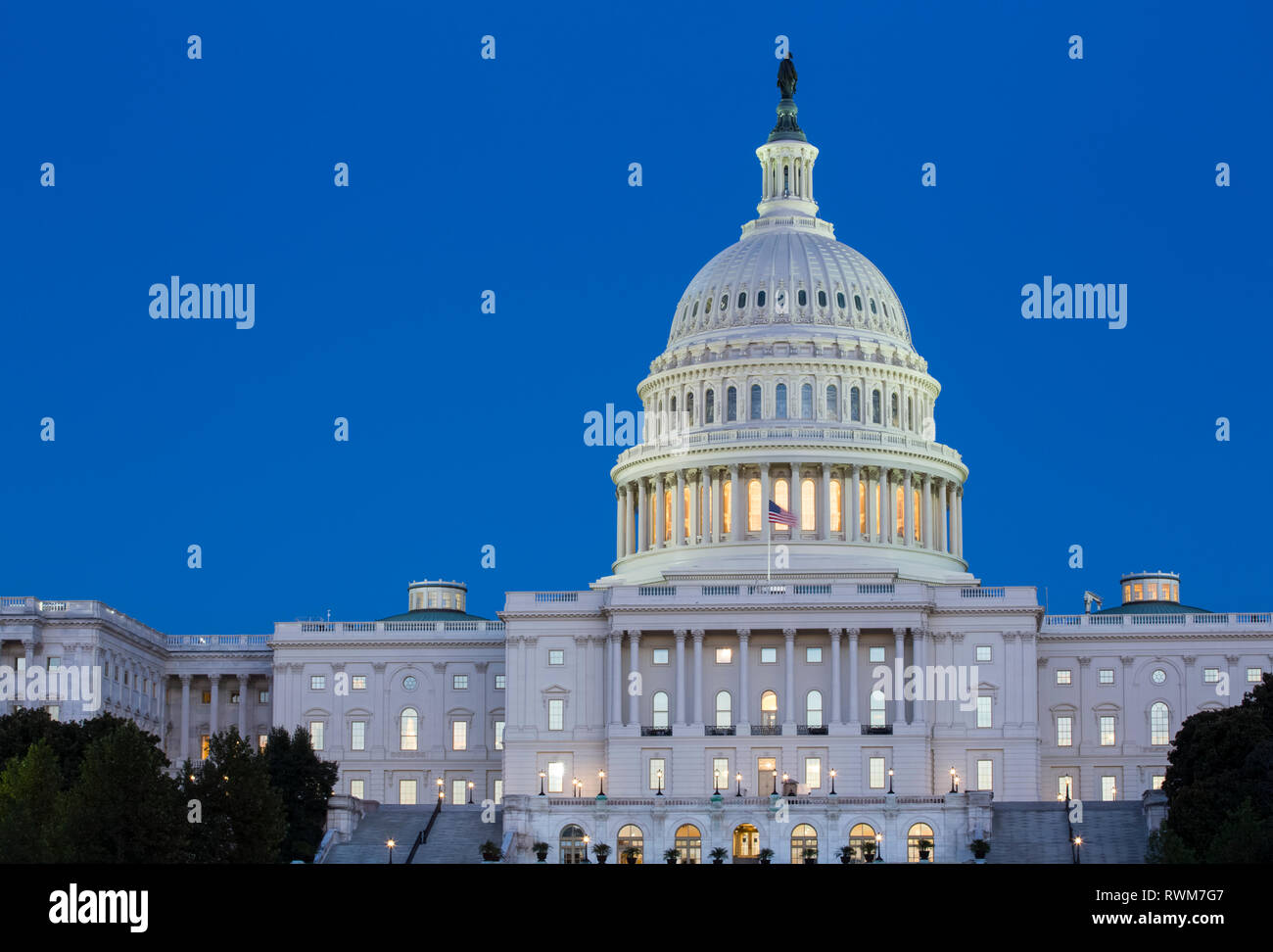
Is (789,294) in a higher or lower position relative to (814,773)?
higher

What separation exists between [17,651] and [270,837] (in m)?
53.1

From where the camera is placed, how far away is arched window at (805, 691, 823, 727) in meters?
144

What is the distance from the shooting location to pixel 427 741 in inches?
6220

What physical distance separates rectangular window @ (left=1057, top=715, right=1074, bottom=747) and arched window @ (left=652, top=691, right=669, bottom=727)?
24.9 metres

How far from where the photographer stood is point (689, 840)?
125m

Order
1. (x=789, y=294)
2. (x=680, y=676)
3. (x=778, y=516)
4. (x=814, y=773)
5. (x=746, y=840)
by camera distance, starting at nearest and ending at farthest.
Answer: (x=746, y=840) → (x=814, y=773) → (x=680, y=676) → (x=778, y=516) → (x=789, y=294)

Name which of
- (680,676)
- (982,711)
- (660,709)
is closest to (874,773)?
(982,711)

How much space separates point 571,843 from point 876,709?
83.9 feet

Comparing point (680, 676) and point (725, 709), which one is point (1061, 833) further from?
point (680, 676)

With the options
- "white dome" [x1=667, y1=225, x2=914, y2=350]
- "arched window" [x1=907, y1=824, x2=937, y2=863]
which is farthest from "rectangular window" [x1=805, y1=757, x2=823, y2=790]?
"white dome" [x1=667, y1=225, x2=914, y2=350]

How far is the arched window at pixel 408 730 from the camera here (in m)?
158

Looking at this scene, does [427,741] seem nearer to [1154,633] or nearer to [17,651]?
[17,651]
